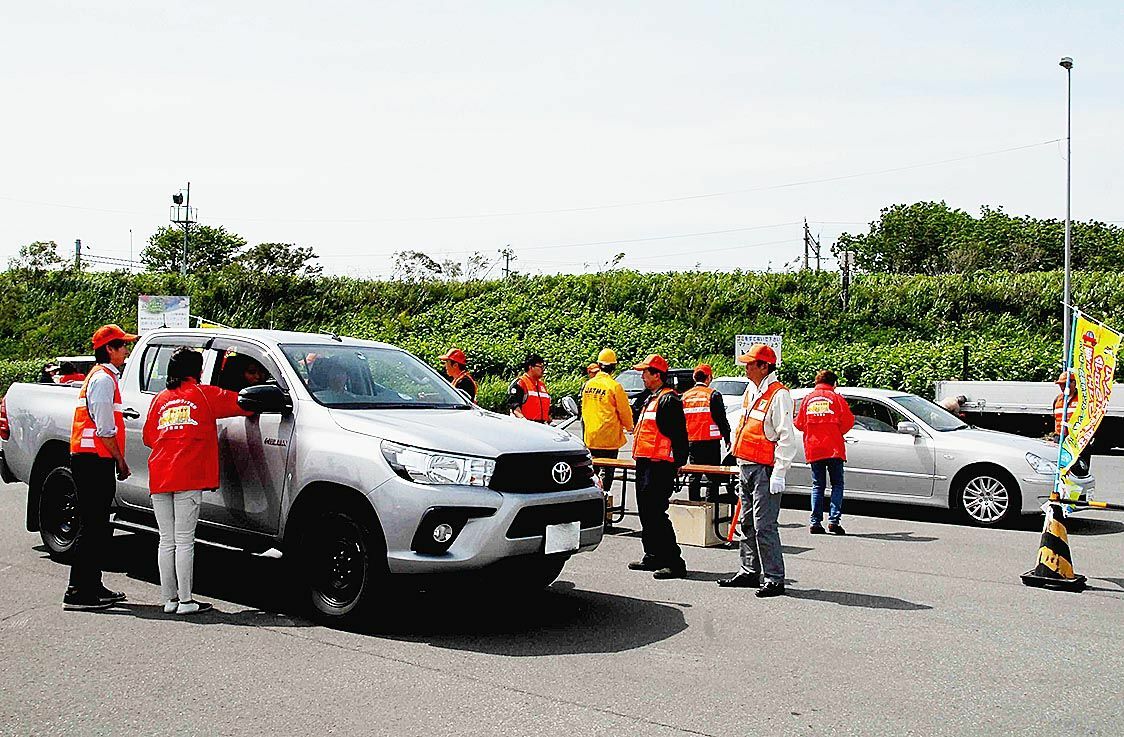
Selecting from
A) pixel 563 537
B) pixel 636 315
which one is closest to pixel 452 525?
pixel 563 537

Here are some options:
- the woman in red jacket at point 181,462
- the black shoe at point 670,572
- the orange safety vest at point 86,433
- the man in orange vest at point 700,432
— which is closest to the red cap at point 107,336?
the orange safety vest at point 86,433

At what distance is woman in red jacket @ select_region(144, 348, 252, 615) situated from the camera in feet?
23.8

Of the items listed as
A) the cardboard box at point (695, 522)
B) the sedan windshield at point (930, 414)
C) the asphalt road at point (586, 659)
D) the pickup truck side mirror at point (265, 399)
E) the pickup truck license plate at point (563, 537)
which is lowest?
the asphalt road at point (586, 659)

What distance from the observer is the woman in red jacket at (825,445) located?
11953 millimetres

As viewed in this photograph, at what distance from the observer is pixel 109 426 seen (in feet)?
24.8

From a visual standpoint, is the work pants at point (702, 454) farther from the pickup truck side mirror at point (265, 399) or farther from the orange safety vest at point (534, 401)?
the pickup truck side mirror at point (265, 399)

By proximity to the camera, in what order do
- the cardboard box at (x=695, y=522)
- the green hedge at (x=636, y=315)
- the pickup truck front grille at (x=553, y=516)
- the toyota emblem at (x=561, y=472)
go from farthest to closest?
1. the green hedge at (x=636, y=315)
2. the cardboard box at (x=695, y=522)
3. the toyota emblem at (x=561, y=472)
4. the pickup truck front grille at (x=553, y=516)

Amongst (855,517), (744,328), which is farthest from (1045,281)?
(855,517)

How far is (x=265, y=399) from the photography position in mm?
7305

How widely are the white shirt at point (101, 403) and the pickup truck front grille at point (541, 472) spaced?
279 cm

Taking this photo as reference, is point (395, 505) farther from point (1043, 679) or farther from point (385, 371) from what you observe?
point (1043, 679)

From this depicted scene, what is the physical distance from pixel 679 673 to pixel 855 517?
25.9ft

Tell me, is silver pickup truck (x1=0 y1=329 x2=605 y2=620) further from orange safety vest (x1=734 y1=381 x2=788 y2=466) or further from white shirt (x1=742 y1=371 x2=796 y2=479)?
white shirt (x1=742 y1=371 x2=796 y2=479)

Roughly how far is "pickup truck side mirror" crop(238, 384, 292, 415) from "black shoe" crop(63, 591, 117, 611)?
1.67m
